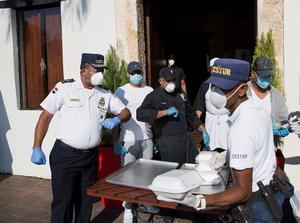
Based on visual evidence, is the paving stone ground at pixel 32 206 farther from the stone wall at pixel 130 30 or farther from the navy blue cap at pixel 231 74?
the navy blue cap at pixel 231 74

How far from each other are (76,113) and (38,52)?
307cm

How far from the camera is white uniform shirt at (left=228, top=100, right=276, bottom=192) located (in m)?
1.94

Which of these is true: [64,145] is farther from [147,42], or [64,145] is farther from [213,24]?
[213,24]

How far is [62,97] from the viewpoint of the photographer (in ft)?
11.8

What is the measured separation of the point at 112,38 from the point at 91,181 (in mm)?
2326

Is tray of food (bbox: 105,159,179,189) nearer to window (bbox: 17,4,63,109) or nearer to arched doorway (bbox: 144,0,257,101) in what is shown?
window (bbox: 17,4,63,109)

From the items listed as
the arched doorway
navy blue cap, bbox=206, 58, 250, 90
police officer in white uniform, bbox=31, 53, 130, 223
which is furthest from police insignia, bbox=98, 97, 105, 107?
the arched doorway

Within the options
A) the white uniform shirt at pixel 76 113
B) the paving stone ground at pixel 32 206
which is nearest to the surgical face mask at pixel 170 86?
the white uniform shirt at pixel 76 113

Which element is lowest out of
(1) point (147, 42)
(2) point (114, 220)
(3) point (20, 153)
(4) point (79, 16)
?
(2) point (114, 220)

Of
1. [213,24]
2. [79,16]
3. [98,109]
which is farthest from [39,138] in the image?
[213,24]

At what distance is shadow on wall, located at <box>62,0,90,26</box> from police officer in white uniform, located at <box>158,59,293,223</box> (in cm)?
379

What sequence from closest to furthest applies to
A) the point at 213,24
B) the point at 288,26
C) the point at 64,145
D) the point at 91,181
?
the point at 64,145 → the point at 91,181 → the point at 288,26 → the point at 213,24

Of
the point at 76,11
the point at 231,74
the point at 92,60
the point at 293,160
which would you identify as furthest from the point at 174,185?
the point at 76,11

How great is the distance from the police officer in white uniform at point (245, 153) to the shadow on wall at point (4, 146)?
16.2ft
